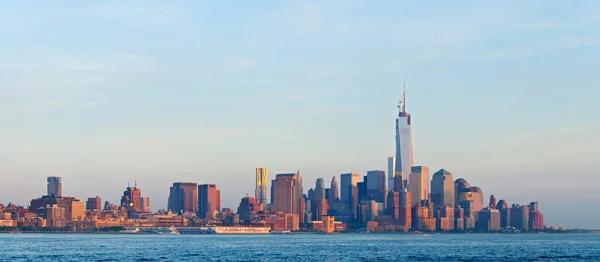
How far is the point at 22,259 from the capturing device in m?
152

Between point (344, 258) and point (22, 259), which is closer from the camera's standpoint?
point (22, 259)

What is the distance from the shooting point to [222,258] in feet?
530

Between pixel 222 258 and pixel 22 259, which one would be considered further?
pixel 222 258

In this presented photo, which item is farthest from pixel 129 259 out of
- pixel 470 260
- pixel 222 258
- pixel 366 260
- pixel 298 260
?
pixel 470 260

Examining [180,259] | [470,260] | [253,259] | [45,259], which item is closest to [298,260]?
[253,259]

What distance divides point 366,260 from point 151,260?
36.0m

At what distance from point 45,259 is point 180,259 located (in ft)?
71.8

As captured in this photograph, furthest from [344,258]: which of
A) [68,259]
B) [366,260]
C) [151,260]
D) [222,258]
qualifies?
[68,259]

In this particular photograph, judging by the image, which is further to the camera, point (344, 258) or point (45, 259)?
point (344, 258)

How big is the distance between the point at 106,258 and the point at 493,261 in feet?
213

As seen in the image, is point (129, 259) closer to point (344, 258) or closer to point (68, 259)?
point (68, 259)

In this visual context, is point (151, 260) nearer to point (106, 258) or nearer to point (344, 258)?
point (106, 258)

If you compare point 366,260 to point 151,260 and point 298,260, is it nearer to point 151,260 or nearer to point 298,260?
point 298,260

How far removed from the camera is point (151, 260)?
15000 centimetres
